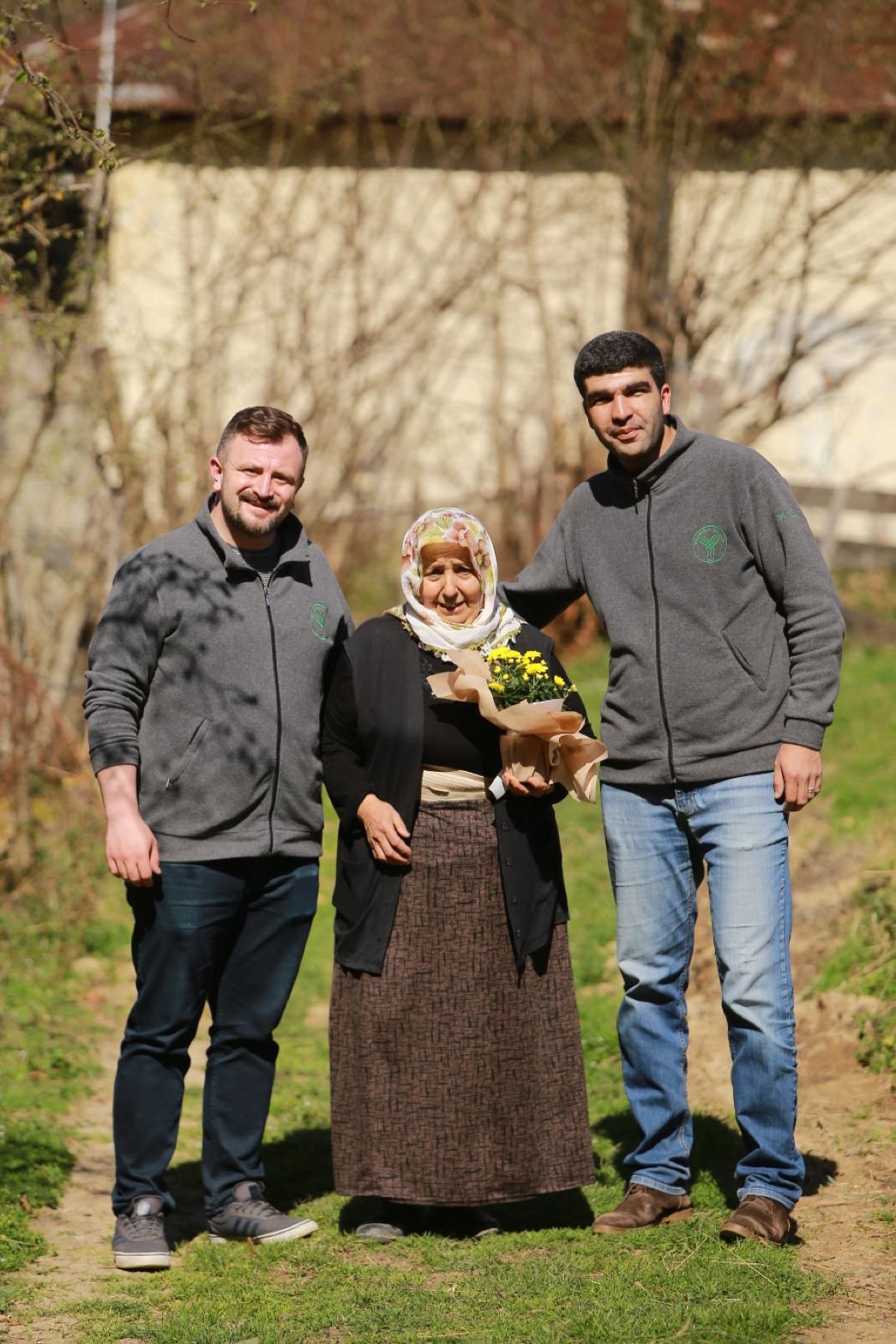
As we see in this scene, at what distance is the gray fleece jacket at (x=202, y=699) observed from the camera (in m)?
4.10

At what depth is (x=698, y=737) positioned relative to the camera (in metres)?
4.03

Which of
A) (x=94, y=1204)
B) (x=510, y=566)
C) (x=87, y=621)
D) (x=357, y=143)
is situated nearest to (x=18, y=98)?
(x=87, y=621)

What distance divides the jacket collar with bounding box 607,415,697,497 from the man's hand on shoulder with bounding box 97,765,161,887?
1.55m

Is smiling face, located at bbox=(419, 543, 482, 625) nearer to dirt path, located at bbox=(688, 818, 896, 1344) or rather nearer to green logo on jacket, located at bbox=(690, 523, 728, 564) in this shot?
green logo on jacket, located at bbox=(690, 523, 728, 564)

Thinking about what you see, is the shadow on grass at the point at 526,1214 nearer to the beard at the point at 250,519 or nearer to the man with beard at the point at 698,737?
the man with beard at the point at 698,737

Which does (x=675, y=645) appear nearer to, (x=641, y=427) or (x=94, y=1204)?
(x=641, y=427)

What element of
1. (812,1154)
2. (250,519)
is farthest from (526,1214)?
(250,519)

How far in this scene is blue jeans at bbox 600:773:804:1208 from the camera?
13.0 ft

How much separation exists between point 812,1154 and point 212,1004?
1.89 m

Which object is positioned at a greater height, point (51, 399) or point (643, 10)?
point (643, 10)

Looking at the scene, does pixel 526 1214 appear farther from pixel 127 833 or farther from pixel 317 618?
pixel 317 618

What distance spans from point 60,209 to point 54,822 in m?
3.11

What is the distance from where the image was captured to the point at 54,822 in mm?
7879

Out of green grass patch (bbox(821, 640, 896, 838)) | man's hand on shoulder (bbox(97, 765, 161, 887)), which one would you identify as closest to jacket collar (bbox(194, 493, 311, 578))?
man's hand on shoulder (bbox(97, 765, 161, 887))
